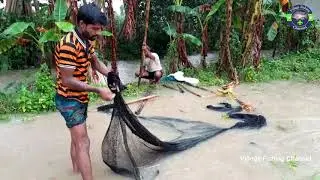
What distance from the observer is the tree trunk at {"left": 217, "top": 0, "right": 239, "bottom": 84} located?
8.27 meters

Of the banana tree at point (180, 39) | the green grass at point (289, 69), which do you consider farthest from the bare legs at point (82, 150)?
the green grass at point (289, 69)

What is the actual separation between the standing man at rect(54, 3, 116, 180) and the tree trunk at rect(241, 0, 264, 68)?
201 inches

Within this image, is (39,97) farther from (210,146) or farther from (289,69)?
(289,69)

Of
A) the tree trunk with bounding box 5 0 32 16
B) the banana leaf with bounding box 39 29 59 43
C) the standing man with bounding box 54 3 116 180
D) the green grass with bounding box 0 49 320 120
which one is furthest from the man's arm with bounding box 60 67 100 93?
the tree trunk with bounding box 5 0 32 16

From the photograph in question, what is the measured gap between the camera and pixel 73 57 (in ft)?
12.5

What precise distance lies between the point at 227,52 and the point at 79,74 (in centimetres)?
504

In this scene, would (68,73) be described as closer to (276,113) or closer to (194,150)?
(194,150)

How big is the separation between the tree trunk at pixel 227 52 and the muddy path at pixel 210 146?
1.14 metres

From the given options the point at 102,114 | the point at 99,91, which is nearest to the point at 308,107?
the point at 102,114

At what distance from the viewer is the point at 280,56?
10.7 m

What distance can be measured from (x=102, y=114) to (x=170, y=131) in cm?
132

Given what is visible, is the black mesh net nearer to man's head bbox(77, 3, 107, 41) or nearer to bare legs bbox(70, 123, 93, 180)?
bare legs bbox(70, 123, 93, 180)

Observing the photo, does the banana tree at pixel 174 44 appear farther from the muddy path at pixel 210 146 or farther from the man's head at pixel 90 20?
the man's head at pixel 90 20

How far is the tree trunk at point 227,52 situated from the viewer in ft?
27.1
